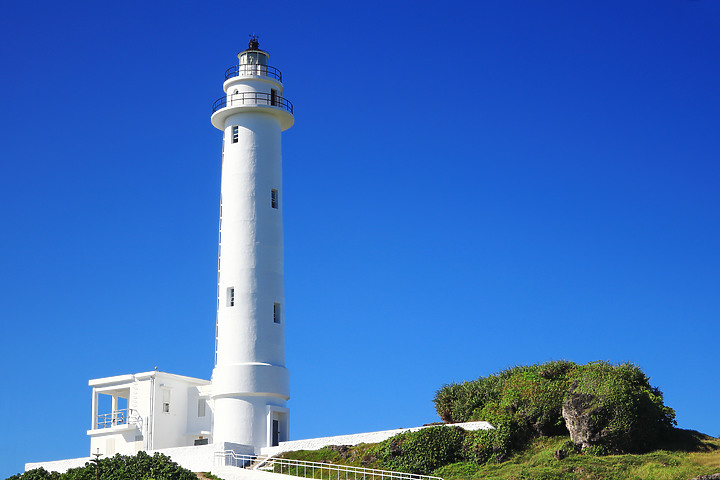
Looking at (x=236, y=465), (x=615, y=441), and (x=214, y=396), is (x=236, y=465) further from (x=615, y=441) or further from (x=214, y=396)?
(x=615, y=441)

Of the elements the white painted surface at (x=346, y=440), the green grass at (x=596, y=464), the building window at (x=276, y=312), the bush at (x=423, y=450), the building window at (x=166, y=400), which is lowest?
the green grass at (x=596, y=464)

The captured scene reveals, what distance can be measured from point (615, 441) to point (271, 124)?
2192cm

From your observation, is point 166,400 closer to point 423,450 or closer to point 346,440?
point 346,440

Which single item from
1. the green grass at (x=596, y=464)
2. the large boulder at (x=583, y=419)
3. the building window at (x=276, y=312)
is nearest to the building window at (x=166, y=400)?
the building window at (x=276, y=312)

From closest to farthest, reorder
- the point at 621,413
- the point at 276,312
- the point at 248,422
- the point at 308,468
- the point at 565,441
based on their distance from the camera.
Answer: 1. the point at 621,413
2. the point at 565,441
3. the point at 308,468
4. the point at 248,422
5. the point at 276,312

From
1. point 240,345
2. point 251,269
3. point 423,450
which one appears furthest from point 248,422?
point 423,450

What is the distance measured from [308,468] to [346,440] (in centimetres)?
218

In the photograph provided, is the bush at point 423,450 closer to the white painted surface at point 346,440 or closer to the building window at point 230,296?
the white painted surface at point 346,440

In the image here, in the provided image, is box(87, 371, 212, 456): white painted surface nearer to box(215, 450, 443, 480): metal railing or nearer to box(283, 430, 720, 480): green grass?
box(215, 450, 443, 480): metal railing

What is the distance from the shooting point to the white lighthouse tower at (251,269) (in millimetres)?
39594

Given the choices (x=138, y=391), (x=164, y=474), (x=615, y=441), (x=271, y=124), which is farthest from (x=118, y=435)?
(x=615, y=441)

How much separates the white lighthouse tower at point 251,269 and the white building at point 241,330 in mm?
45

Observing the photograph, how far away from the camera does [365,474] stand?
31.8 metres

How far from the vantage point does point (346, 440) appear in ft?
117
